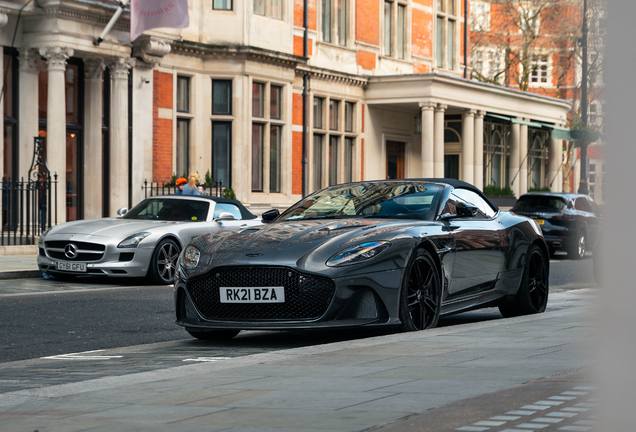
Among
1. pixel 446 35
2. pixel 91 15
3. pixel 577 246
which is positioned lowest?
pixel 577 246

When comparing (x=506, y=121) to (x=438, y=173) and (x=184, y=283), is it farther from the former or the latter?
(x=184, y=283)

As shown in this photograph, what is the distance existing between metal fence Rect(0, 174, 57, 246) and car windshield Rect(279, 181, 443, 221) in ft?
37.4

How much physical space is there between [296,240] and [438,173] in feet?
84.3

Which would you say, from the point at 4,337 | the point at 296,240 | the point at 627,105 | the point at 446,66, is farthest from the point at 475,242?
the point at 446,66

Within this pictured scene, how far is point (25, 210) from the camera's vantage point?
21.0m

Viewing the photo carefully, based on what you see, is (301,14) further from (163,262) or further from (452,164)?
(163,262)

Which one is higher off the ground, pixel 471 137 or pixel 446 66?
pixel 446 66

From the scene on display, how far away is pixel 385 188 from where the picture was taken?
9039 millimetres

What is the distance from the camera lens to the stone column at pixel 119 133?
74.9 ft

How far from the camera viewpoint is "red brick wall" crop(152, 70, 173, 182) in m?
25.1

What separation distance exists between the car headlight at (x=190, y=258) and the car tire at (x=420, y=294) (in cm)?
161

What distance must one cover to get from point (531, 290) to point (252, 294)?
3.60m

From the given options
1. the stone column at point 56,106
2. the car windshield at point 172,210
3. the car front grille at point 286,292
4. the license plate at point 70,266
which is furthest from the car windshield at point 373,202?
the stone column at point 56,106

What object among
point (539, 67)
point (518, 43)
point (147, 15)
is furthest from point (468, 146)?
point (539, 67)
